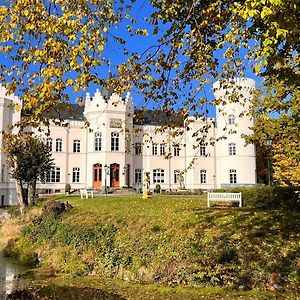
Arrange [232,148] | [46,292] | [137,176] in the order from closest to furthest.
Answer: [46,292], [232,148], [137,176]

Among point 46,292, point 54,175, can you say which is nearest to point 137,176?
point 54,175

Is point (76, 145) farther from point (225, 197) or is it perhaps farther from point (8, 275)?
point (8, 275)

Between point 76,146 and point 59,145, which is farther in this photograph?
point 76,146

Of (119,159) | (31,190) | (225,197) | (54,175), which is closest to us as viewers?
(225,197)

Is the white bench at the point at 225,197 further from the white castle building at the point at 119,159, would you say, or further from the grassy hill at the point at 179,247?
the white castle building at the point at 119,159

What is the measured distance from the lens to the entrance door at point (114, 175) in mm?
46241

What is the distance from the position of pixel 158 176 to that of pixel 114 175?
20.4 feet

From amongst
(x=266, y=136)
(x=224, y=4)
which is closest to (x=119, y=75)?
(x=224, y=4)

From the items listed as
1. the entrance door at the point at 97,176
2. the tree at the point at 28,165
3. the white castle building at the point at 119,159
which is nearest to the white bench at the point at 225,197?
the tree at the point at 28,165

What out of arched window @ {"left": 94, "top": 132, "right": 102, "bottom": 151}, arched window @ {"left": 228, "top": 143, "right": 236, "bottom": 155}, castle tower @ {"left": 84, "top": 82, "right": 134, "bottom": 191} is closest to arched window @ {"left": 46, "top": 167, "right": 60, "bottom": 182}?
castle tower @ {"left": 84, "top": 82, "right": 134, "bottom": 191}

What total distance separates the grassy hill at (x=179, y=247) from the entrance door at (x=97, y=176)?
27.8 meters

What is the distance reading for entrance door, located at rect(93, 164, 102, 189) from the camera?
Answer: 46.4 meters

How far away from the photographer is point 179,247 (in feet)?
42.2

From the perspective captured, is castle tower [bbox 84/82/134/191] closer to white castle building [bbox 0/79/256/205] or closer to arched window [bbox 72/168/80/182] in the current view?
white castle building [bbox 0/79/256/205]
